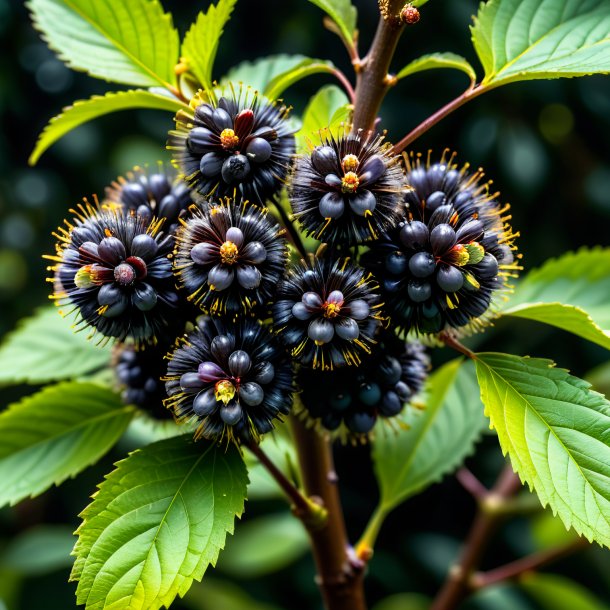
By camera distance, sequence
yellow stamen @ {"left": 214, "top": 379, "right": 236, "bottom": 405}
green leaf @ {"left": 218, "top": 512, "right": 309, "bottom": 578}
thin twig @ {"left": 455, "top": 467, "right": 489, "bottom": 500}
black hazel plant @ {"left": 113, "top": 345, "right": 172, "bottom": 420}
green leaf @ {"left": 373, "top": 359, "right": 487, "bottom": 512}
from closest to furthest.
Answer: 1. yellow stamen @ {"left": 214, "top": 379, "right": 236, "bottom": 405}
2. black hazel plant @ {"left": 113, "top": 345, "right": 172, "bottom": 420}
3. green leaf @ {"left": 373, "top": 359, "right": 487, "bottom": 512}
4. thin twig @ {"left": 455, "top": 467, "right": 489, "bottom": 500}
5. green leaf @ {"left": 218, "top": 512, "right": 309, "bottom": 578}

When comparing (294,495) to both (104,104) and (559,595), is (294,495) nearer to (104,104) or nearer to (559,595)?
(104,104)

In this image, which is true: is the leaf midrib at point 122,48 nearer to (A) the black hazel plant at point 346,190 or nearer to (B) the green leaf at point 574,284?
(A) the black hazel plant at point 346,190

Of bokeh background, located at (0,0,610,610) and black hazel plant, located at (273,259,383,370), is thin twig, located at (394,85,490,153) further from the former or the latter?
bokeh background, located at (0,0,610,610)

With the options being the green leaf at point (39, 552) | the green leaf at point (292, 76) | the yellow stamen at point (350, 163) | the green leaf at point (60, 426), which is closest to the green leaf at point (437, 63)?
the green leaf at point (292, 76)

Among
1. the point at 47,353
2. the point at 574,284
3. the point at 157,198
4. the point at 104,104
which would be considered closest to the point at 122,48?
the point at 104,104

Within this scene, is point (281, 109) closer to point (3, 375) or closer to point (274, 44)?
point (3, 375)

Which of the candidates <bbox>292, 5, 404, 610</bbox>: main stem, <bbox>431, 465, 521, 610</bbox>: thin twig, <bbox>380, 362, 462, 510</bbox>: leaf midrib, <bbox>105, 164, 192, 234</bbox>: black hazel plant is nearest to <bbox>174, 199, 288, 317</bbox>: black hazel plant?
<bbox>105, 164, 192, 234</bbox>: black hazel plant

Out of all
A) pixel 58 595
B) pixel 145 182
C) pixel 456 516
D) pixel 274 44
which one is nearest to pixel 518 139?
pixel 274 44

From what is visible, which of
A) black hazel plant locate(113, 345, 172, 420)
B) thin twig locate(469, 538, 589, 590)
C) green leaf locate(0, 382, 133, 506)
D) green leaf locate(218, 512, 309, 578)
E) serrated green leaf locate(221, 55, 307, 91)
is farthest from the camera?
green leaf locate(218, 512, 309, 578)
